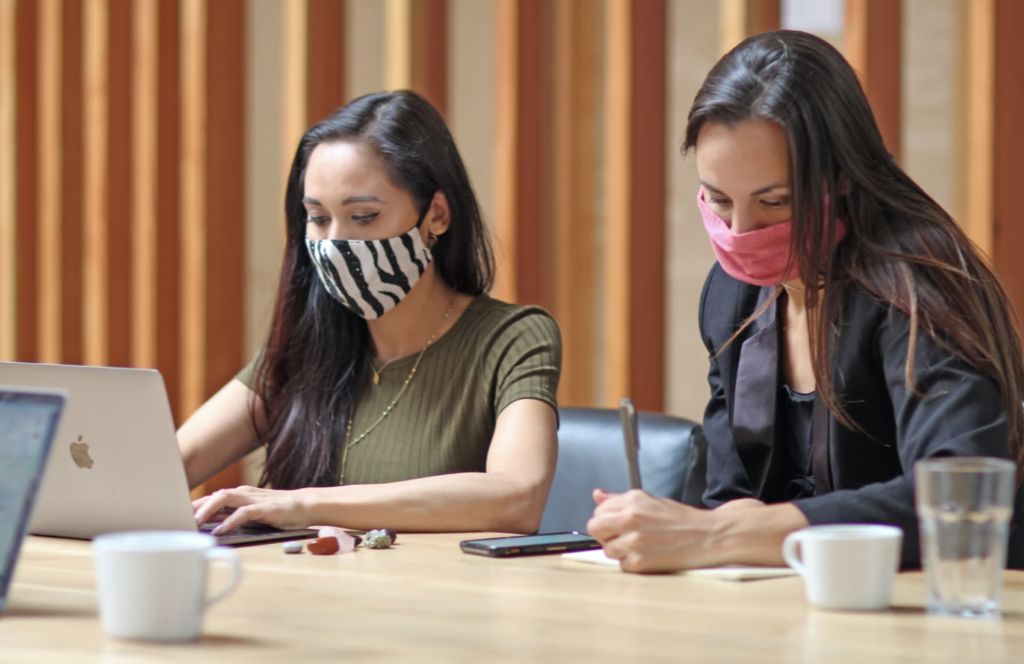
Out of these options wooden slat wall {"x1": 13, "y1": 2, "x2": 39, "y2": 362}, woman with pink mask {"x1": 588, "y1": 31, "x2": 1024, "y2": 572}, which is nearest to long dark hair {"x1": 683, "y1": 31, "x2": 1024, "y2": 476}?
woman with pink mask {"x1": 588, "y1": 31, "x2": 1024, "y2": 572}

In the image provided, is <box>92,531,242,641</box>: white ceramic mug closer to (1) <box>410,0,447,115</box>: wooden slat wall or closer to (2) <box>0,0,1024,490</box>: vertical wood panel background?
(2) <box>0,0,1024,490</box>: vertical wood panel background

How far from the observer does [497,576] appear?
3.86 feet

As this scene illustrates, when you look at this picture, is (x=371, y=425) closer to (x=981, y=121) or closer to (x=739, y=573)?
(x=739, y=573)

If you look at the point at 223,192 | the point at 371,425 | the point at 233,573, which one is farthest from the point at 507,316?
the point at 223,192

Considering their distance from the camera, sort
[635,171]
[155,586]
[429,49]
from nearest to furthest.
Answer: [155,586] < [635,171] < [429,49]

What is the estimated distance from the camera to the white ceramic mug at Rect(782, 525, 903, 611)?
3.27 ft

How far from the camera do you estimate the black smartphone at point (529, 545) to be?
1.30 m

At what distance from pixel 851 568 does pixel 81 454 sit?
0.81 m

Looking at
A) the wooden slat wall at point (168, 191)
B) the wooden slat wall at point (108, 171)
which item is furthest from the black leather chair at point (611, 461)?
the wooden slat wall at point (108, 171)

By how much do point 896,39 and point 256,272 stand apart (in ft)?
7.18

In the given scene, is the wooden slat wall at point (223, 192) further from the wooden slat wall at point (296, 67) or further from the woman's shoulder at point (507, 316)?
the woman's shoulder at point (507, 316)

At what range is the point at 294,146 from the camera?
283 cm

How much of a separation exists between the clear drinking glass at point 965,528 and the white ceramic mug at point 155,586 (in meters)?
0.54

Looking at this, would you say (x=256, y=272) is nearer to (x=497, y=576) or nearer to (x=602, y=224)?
(x=602, y=224)
